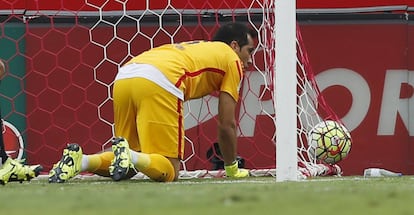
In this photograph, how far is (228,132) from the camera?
6297 millimetres

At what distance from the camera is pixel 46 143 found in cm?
758

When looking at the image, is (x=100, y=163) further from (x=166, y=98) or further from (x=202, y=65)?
(x=202, y=65)

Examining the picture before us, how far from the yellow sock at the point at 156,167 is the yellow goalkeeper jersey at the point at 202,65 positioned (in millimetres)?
469

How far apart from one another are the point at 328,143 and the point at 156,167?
5.20 ft

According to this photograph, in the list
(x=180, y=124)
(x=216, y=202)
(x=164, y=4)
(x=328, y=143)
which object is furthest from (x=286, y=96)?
(x=164, y=4)

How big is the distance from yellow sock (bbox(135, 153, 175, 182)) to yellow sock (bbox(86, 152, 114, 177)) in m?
0.27

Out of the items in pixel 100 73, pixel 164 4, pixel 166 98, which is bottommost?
pixel 166 98

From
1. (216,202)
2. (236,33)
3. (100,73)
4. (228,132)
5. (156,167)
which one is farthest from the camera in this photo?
(100,73)

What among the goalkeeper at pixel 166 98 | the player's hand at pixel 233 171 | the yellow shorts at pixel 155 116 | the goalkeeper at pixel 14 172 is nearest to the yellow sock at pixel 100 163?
the goalkeeper at pixel 166 98

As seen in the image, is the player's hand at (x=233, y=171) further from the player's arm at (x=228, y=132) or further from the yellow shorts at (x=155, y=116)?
the yellow shorts at (x=155, y=116)

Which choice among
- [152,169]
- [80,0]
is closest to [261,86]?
[80,0]

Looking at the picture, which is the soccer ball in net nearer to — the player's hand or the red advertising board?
the player's hand

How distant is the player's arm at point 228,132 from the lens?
6.20 meters

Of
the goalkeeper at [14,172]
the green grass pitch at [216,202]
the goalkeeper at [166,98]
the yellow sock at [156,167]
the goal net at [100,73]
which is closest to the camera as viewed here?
the green grass pitch at [216,202]
